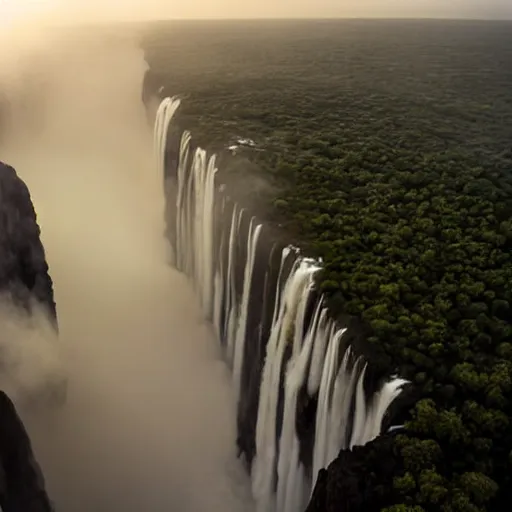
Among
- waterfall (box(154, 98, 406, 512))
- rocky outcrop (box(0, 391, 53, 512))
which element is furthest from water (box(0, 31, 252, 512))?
rocky outcrop (box(0, 391, 53, 512))

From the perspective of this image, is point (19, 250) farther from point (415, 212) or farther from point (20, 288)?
point (415, 212)

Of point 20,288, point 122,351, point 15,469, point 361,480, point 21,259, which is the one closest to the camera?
point 361,480

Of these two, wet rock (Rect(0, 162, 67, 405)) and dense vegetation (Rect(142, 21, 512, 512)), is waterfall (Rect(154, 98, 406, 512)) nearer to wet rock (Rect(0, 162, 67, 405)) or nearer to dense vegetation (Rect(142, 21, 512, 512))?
dense vegetation (Rect(142, 21, 512, 512))

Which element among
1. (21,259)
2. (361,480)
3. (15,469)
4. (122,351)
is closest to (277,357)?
(361,480)

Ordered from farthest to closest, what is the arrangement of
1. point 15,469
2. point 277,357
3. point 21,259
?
point 21,259 < point 277,357 < point 15,469

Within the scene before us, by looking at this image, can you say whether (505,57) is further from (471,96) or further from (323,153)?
(323,153)

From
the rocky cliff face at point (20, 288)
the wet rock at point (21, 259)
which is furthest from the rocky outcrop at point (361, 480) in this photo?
the wet rock at point (21, 259)

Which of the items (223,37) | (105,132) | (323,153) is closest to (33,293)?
(323,153)
